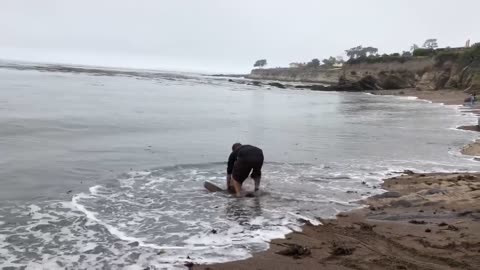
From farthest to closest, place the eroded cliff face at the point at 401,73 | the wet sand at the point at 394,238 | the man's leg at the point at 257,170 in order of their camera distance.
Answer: the eroded cliff face at the point at 401,73 → the man's leg at the point at 257,170 → the wet sand at the point at 394,238

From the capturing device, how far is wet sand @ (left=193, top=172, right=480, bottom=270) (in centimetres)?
590

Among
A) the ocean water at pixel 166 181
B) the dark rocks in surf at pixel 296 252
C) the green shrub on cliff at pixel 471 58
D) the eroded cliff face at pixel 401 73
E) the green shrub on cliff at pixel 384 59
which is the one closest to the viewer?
the dark rocks in surf at pixel 296 252

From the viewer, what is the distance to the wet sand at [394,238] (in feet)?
19.4

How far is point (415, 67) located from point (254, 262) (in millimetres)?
85603

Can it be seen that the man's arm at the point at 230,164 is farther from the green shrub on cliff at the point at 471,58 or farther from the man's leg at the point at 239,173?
the green shrub on cliff at the point at 471,58

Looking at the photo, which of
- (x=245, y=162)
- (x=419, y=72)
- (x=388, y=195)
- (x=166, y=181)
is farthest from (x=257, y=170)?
(x=419, y=72)

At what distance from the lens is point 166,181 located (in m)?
11.5

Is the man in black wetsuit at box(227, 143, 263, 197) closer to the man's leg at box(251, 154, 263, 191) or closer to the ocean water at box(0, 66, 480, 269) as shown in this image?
the man's leg at box(251, 154, 263, 191)

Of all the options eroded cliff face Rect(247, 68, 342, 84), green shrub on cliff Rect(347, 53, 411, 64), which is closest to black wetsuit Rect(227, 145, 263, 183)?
green shrub on cliff Rect(347, 53, 411, 64)

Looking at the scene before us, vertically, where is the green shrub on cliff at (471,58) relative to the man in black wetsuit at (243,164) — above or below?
above

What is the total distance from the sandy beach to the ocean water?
1.52 feet

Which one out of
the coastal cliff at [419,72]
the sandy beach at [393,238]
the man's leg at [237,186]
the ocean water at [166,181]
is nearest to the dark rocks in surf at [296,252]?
the sandy beach at [393,238]

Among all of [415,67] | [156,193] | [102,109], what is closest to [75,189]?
[156,193]

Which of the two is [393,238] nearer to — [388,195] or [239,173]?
[388,195]
